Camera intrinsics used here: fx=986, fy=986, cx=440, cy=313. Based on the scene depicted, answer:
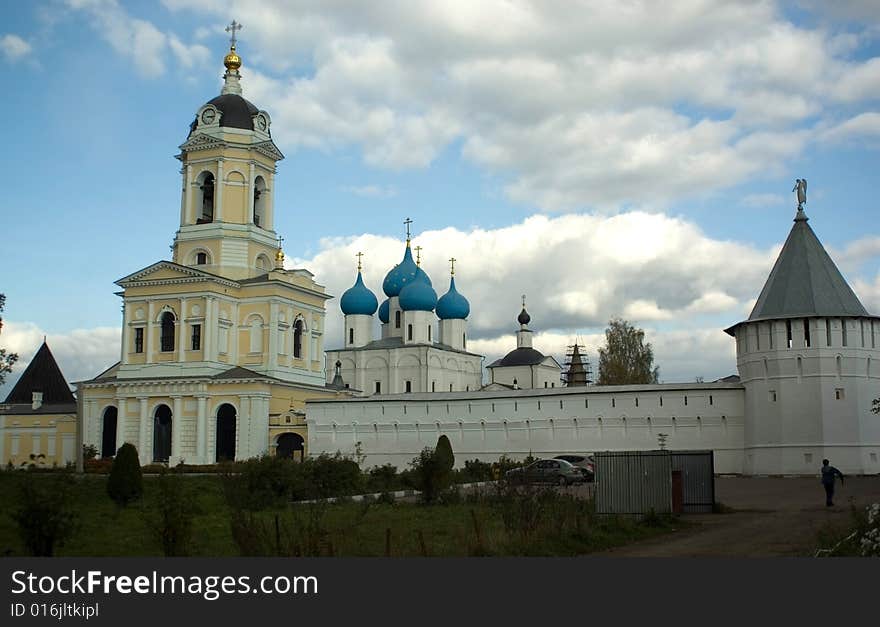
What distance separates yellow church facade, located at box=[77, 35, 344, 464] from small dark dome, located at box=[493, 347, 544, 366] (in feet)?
71.8

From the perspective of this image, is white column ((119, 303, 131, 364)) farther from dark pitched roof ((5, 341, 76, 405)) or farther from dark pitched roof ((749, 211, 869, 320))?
dark pitched roof ((749, 211, 869, 320))

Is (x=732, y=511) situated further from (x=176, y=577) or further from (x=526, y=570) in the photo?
(x=176, y=577)

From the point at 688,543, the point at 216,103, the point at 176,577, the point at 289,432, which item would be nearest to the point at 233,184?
the point at 216,103

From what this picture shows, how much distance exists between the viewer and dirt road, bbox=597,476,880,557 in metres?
12.6

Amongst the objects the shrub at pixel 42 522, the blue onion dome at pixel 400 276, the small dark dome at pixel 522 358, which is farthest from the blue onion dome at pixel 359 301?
the shrub at pixel 42 522

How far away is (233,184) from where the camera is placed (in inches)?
1823

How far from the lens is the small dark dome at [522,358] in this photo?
6731 cm

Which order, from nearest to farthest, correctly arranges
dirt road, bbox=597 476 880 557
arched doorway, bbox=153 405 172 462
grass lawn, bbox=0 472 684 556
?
grass lawn, bbox=0 472 684 556
dirt road, bbox=597 476 880 557
arched doorway, bbox=153 405 172 462

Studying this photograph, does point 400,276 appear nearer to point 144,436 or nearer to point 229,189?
point 229,189

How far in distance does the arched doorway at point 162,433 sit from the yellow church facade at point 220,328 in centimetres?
5

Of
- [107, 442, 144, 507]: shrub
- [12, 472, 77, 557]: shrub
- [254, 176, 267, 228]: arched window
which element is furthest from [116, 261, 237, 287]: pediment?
[12, 472, 77, 557]: shrub

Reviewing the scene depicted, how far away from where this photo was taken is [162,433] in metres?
43.6

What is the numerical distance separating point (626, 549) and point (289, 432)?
30.7 metres

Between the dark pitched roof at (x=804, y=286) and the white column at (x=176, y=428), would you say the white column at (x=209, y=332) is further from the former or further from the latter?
the dark pitched roof at (x=804, y=286)
